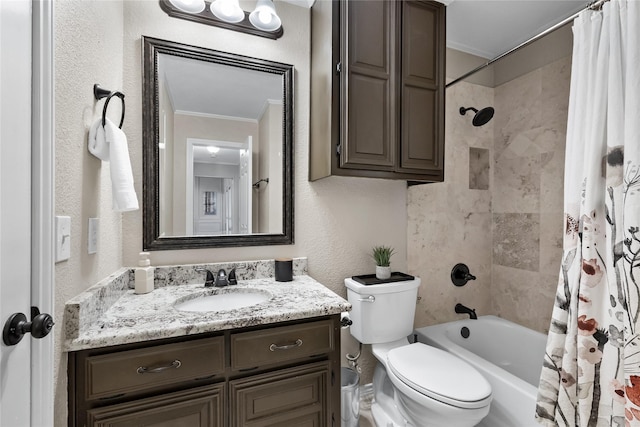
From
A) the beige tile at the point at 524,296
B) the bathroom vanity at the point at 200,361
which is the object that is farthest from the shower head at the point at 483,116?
the bathroom vanity at the point at 200,361

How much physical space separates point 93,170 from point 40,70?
428mm

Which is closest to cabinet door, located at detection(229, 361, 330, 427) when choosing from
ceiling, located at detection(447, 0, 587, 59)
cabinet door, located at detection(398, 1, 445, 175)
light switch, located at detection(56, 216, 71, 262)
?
light switch, located at detection(56, 216, 71, 262)

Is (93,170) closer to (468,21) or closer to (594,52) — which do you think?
(594,52)

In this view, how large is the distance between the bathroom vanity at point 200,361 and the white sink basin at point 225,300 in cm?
6

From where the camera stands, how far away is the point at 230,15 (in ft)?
4.90

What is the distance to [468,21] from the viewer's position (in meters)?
2.00

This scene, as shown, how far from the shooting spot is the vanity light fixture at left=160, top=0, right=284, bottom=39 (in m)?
1.45

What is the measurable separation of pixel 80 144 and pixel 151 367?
2.56 feet

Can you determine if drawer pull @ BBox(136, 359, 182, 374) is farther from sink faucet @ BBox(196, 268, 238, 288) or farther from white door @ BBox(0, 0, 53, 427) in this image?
sink faucet @ BBox(196, 268, 238, 288)

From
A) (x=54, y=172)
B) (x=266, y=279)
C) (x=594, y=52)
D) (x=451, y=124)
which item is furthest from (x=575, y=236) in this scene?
(x=54, y=172)

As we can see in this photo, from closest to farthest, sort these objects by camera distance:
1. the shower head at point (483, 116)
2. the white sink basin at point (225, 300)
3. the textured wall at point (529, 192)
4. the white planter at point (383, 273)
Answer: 1. the white sink basin at point (225, 300)
2. the white planter at point (383, 273)
3. the textured wall at point (529, 192)
4. the shower head at point (483, 116)

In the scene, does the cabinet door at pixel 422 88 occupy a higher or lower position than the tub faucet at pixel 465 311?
higher

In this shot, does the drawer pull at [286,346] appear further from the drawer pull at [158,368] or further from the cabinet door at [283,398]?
the drawer pull at [158,368]

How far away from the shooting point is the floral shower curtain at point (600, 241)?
101cm
